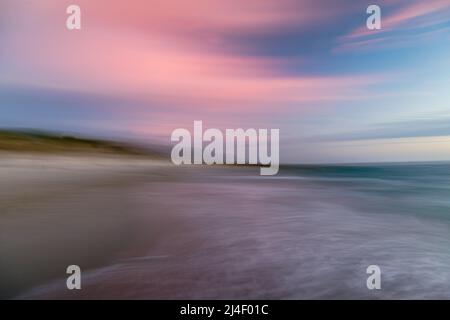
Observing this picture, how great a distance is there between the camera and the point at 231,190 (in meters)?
3.05

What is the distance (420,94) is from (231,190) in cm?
158

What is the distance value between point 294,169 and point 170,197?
131cm

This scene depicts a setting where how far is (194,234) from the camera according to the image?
2.23 meters

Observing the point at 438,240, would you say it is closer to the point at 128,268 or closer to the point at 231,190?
the point at 231,190

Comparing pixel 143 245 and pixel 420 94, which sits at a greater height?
pixel 420 94

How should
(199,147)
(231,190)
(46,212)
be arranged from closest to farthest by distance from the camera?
(199,147) < (46,212) < (231,190)

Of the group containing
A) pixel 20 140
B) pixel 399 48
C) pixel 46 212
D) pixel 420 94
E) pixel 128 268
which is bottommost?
pixel 128 268

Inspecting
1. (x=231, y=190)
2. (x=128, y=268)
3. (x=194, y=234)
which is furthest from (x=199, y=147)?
(x=231, y=190)

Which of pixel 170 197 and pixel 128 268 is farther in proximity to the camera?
pixel 170 197

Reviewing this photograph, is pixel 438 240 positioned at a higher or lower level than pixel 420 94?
lower

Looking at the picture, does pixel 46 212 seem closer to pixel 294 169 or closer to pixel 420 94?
pixel 294 169
